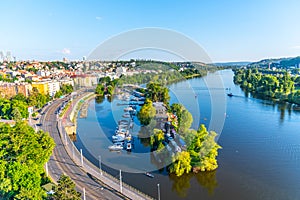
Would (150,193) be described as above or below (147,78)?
below

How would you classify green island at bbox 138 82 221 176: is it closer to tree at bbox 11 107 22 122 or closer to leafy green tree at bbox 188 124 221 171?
leafy green tree at bbox 188 124 221 171

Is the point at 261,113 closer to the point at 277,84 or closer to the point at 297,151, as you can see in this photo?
the point at 297,151

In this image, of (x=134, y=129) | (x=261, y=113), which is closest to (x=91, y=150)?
(x=134, y=129)

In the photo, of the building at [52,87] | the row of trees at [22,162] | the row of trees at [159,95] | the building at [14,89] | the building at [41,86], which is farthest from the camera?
the building at [52,87]

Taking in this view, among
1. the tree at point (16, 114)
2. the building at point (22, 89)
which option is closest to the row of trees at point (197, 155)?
the tree at point (16, 114)

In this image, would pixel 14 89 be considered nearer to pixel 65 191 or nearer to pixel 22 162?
pixel 22 162

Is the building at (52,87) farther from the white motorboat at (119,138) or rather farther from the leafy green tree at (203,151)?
the leafy green tree at (203,151)

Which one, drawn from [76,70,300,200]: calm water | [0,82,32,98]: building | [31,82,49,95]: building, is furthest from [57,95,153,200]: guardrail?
[31,82,49,95]: building

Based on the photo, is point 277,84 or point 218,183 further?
point 277,84
